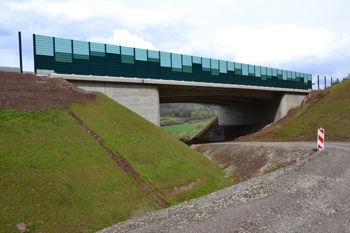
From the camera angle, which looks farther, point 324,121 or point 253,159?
point 324,121

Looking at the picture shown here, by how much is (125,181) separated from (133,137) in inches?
203

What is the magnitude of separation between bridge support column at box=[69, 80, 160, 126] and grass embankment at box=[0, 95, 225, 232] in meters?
4.84

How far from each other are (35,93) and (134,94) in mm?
10169

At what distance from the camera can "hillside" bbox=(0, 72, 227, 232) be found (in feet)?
31.7

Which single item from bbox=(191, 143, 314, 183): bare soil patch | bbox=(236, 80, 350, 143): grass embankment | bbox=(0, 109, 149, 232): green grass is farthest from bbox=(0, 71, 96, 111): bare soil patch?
bbox=(236, 80, 350, 143): grass embankment

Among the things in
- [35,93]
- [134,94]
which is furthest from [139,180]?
[134,94]


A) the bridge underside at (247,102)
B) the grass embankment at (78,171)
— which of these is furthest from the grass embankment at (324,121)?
the grass embankment at (78,171)

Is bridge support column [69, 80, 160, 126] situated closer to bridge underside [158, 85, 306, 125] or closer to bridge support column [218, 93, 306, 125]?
bridge underside [158, 85, 306, 125]

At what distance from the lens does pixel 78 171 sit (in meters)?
12.0

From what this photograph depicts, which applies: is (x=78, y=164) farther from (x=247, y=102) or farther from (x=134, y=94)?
(x=247, y=102)

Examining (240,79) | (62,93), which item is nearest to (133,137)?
(62,93)

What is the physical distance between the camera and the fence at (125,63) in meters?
22.2

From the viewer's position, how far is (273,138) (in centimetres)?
3316

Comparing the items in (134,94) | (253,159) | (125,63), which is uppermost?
(125,63)
